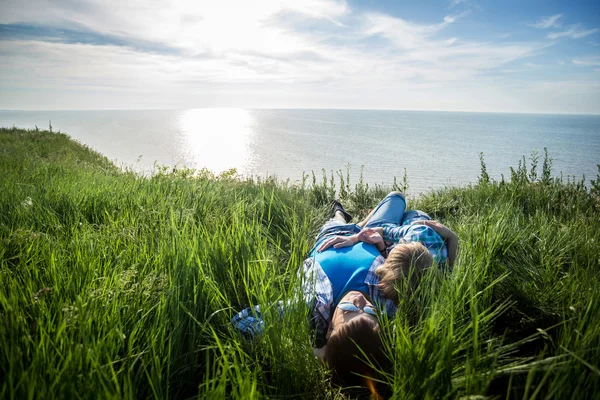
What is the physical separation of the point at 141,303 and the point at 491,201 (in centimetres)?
521

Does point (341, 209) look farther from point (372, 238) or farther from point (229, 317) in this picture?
point (229, 317)

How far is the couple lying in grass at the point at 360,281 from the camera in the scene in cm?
190

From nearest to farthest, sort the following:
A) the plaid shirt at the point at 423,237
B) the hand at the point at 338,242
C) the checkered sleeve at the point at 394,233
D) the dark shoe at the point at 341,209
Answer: the plaid shirt at the point at 423,237, the hand at the point at 338,242, the checkered sleeve at the point at 394,233, the dark shoe at the point at 341,209

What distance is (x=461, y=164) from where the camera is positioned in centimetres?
3441

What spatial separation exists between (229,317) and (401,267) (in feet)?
4.26

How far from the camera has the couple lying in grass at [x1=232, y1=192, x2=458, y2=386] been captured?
1.90m

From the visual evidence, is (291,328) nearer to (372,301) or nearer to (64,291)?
(372,301)

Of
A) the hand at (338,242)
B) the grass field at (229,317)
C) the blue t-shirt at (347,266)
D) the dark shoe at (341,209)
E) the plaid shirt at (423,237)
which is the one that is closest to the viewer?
the grass field at (229,317)

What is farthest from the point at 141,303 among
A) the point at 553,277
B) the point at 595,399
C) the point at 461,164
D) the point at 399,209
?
the point at 461,164

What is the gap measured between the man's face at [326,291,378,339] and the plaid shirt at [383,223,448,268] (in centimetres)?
89

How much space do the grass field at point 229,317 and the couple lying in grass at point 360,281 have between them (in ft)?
0.41

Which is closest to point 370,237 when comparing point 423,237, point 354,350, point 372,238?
point 372,238

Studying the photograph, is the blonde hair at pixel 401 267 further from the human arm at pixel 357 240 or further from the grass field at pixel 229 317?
the human arm at pixel 357 240

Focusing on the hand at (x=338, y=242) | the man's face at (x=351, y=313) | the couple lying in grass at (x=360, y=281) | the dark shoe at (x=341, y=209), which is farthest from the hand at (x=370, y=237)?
the dark shoe at (x=341, y=209)
